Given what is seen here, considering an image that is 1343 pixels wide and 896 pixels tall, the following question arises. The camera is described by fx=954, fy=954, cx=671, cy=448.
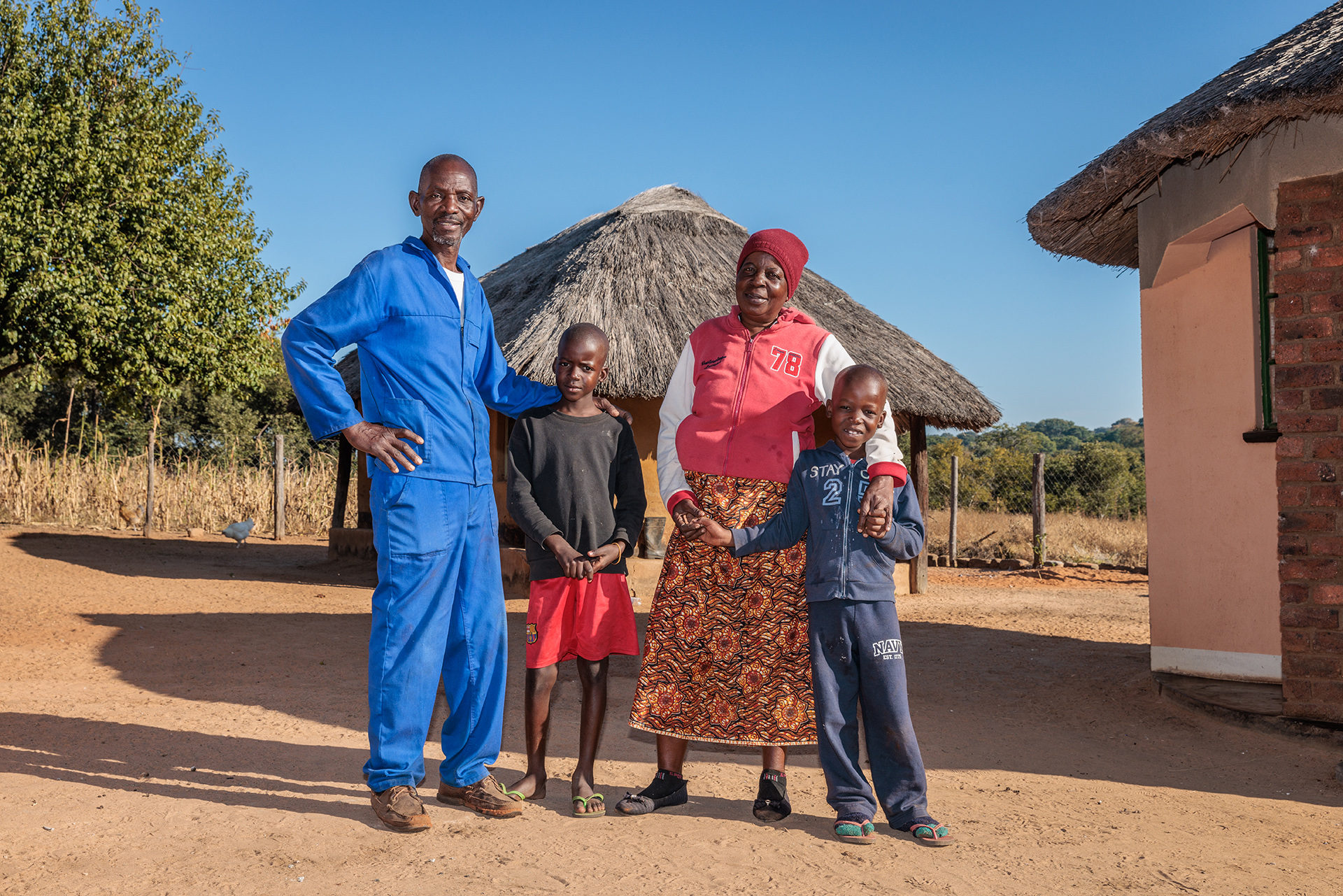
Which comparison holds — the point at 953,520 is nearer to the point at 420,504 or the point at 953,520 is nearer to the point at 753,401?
the point at 753,401

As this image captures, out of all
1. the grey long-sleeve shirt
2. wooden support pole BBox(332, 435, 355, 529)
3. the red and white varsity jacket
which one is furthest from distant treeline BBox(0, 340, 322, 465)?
the red and white varsity jacket

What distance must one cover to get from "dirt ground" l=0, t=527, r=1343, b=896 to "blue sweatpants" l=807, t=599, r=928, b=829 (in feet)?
0.45

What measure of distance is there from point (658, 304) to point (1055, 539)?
8.26 meters

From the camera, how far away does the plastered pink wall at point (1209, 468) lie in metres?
4.62

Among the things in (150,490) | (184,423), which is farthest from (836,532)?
(184,423)

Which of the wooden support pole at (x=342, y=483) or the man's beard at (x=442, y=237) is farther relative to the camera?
the wooden support pole at (x=342, y=483)

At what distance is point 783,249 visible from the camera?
3016mm

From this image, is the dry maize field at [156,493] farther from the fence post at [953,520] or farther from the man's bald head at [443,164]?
the man's bald head at [443,164]

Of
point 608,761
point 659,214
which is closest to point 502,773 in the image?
point 608,761

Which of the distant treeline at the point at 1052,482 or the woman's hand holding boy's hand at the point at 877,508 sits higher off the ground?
the distant treeline at the point at 1052,482

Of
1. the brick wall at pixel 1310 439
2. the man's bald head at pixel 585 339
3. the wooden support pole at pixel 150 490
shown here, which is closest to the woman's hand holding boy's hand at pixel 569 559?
the man's bald head at pixel 585 339

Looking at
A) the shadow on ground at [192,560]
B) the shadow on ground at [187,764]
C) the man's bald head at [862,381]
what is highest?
the man's bald head at [862,381]

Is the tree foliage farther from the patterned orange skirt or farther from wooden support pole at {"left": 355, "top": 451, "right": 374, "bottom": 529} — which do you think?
the patterned orange skirt

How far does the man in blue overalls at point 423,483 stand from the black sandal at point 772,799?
739mm
